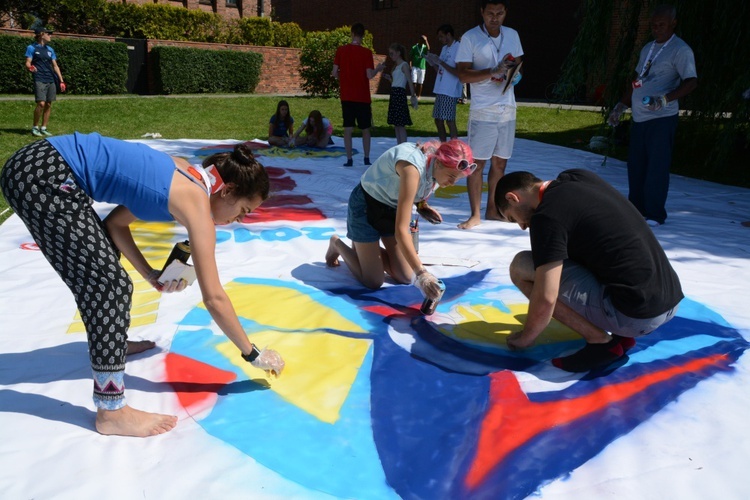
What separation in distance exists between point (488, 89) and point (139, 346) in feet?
10.8

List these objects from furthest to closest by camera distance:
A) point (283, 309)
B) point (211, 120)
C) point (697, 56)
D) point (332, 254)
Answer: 1. point (211, 120)
2. point (697, 56)
3. point (332, 254)
4. point (283, 309)

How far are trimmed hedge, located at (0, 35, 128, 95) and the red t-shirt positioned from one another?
10011mm

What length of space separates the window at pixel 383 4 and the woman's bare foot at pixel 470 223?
1721cm

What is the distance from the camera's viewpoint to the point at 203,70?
16.5 meters

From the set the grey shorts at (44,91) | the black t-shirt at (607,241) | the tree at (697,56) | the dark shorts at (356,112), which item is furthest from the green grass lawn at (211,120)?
the black t-shirt at (607,241)

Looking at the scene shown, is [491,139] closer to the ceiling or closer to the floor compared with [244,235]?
closer to the ceiling

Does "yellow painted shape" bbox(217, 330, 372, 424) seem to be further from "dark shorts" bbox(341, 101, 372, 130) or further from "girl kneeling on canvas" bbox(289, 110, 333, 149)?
"girl kneeling on canvas" bbox(289, 110, 333, 149)

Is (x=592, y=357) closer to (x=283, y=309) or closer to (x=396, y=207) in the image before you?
(x=396, y=207)

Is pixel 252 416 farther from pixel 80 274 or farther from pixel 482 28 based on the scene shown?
pixel 482 28

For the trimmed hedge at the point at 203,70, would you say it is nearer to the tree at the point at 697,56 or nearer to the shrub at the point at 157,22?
the shrub at the point at 157,22

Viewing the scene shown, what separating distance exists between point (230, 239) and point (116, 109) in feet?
29.2

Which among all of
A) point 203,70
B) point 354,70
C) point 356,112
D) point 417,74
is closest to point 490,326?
point 356,112

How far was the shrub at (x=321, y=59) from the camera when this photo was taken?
15.8m

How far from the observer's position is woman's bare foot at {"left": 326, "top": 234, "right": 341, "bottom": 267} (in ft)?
11.9
